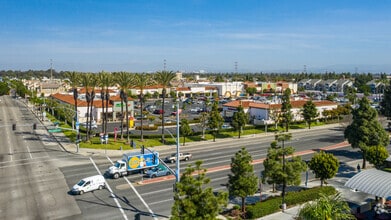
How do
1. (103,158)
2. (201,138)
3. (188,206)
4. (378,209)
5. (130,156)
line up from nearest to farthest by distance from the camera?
(188,206)
(378,209)
(130,156)
(103,158)
(201,138)

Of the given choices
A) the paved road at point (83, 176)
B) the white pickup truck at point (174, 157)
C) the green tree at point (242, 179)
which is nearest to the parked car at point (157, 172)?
the paved road at point (83, 176)

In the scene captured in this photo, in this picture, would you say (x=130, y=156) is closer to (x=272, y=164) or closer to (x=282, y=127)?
(x=272, y=164)

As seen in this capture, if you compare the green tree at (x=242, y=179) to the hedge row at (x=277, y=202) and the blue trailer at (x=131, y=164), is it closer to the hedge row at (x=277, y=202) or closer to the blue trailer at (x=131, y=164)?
the hedge row at (x=277, y=202)

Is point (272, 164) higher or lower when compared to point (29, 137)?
higher

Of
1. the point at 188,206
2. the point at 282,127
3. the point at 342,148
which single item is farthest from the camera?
the point at 282,127

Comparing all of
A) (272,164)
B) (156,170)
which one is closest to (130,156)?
(156,170)

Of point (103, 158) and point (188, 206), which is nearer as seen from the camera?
point (188, 206)

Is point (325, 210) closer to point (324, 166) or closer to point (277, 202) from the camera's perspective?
point (277, 202)
